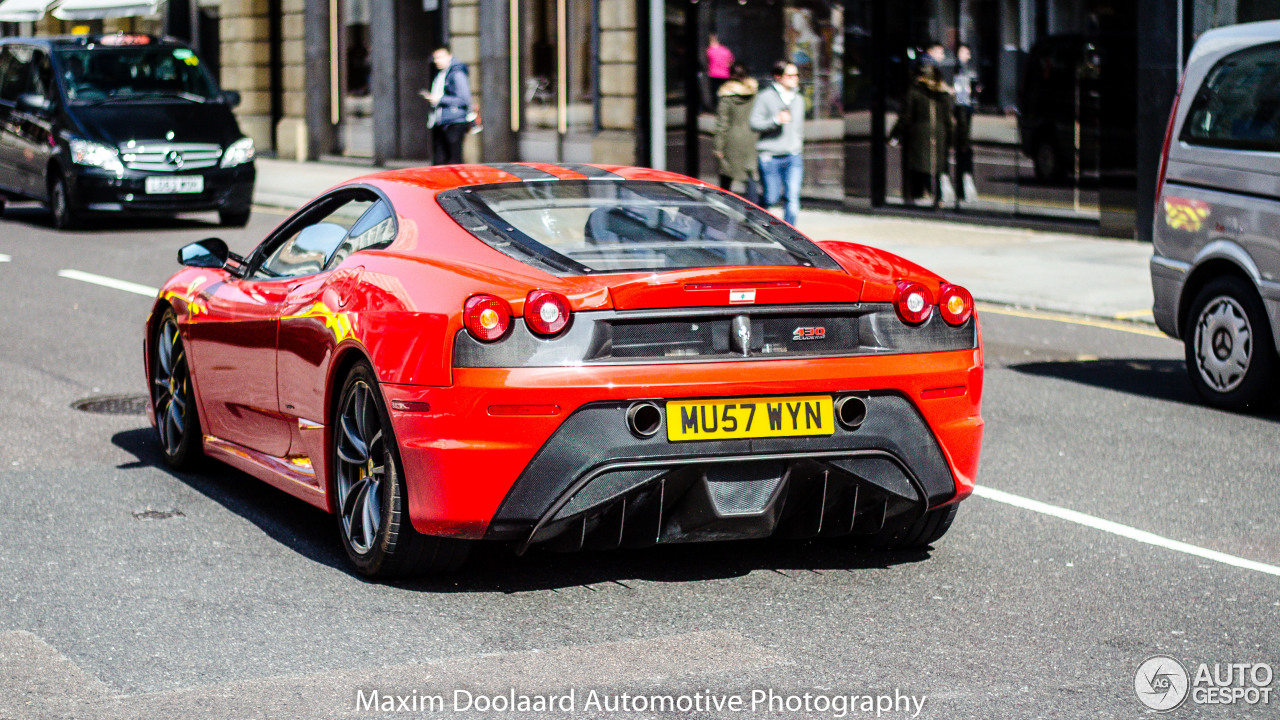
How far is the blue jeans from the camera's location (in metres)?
17.0

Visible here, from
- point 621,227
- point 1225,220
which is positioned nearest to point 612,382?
point 621,227

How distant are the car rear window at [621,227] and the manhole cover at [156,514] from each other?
5.33 ft

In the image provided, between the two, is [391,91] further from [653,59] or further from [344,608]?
[344,608]

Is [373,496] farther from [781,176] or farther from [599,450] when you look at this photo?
[781,176]

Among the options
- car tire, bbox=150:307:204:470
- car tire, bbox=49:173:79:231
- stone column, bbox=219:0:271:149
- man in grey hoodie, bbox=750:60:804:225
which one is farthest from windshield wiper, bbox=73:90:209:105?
stone column, bbox=219:0:271:149

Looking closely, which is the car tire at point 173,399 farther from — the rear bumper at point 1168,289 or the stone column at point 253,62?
the stone column at point 253,62

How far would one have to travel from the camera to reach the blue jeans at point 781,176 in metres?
17.0

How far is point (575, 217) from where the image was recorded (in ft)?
18.9

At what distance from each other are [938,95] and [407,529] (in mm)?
16428

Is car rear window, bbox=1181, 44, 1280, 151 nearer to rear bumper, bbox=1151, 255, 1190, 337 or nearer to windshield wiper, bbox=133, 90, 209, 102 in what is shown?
rear bumper, bbox=1151, 255, 1190, 337

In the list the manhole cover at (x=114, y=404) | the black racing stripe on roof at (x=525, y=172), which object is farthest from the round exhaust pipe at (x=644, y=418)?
the manhole cover at (x=114, y=404)

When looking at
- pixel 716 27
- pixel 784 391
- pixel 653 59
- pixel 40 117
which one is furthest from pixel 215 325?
pixel 716 27

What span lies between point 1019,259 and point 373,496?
12.0m

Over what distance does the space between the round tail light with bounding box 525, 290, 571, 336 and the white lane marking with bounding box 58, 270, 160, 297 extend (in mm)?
8808
